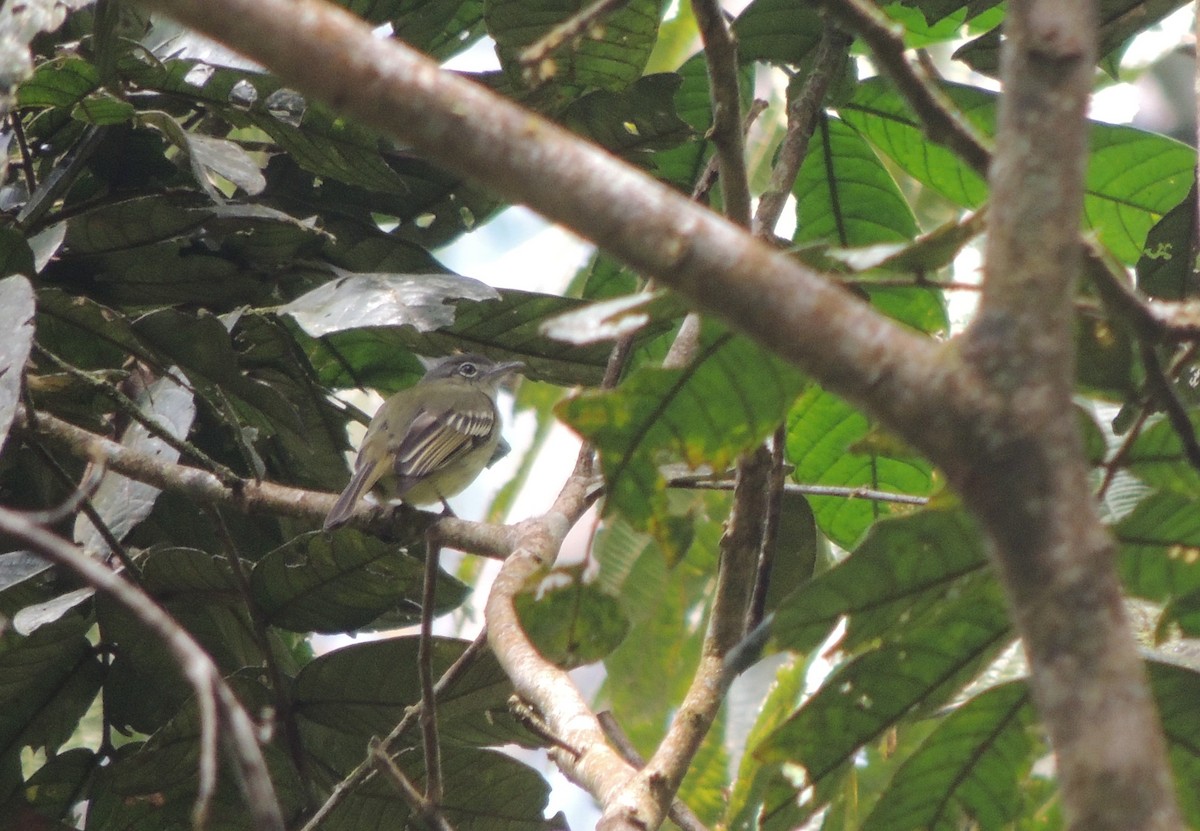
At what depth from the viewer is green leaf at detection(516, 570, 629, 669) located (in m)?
1.92

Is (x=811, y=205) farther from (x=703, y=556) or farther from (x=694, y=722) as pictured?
(x=694, y=722)

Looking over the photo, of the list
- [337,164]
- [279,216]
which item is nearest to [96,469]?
[279,216]

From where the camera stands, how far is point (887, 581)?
4.95ft

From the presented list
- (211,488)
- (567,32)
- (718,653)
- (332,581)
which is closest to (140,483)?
(211,488)

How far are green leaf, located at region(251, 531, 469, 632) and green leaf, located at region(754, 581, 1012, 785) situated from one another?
1.16 metres

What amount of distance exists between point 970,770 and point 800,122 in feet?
4.69

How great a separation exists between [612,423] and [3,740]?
6.17ft

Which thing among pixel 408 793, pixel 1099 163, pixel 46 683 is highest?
pixel 1099 163

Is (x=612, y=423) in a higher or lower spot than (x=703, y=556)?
lower

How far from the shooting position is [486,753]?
265 centimetres

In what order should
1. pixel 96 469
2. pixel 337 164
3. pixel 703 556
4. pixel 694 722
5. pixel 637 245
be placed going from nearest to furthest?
pixel 637 245 → pixel 694 722 → pixel 96 469 → pixel 337 164 → pixel 703 556

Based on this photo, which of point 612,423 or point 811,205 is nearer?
point 612,423

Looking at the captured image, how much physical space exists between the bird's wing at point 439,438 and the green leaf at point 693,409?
307cm

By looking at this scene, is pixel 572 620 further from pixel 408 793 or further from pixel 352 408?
pixel 352 408
